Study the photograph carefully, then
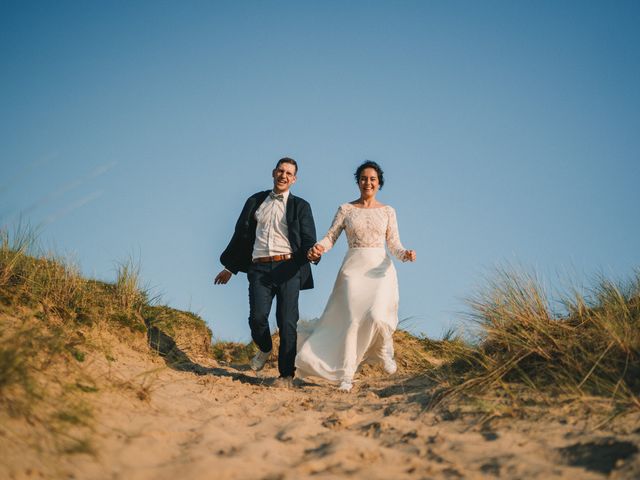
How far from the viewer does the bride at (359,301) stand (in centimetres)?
558

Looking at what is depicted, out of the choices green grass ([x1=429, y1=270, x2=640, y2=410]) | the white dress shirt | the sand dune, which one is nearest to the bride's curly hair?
the white dress shirt

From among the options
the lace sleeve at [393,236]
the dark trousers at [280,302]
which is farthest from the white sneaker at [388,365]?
the lace sleeve at [393,236]

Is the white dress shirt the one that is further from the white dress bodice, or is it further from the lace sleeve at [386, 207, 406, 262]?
the lace sleeve at [386, 207, 406, 262]

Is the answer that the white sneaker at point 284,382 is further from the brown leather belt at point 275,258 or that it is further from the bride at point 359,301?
the brown leather belt at point 275,258

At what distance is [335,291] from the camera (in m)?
5.91

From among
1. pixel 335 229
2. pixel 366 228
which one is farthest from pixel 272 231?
pixel 366 228

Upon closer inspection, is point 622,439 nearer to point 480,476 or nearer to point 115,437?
point 480,476

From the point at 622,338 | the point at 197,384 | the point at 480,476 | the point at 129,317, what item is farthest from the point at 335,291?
the point at 480,476

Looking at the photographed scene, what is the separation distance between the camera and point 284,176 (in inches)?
242

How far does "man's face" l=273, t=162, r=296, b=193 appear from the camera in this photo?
615 centimetres

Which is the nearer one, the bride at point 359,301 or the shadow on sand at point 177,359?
the bride at point 359,301

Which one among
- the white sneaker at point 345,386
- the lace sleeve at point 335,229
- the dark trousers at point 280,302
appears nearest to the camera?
the white sneaker at point 345,386

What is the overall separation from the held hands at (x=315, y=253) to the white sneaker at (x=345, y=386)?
139 cm

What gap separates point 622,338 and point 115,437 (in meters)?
3.61
